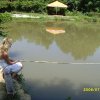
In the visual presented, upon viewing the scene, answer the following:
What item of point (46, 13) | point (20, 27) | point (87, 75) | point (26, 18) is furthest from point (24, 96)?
point (46, 13)

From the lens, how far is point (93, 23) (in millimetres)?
25984

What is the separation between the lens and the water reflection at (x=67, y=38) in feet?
47.4

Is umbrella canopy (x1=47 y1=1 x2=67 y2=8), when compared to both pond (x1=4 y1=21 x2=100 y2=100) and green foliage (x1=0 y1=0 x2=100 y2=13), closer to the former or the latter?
green foliage (x1=0 y1=0 x2=100 y2=13)

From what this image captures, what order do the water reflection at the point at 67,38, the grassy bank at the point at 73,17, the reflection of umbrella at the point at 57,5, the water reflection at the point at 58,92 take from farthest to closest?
the reflection of umbrella at the point at 57,5 < the grassy bank at the point at 73,17 < the water reflection at the point at 67,38 < the water reflection at the point at 58,92

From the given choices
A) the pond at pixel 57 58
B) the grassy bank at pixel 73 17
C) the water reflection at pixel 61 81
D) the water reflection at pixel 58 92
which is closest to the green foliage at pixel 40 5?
the grassy bank at pixel 73 17

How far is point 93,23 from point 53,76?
17197mm

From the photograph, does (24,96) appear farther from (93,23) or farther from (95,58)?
(93,23)

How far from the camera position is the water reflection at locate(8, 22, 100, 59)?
47.4 feet

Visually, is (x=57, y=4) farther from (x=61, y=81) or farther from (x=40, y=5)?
(x=61, y=81)

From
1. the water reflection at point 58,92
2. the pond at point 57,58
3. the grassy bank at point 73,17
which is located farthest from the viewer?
the grassy bank at point 73,17

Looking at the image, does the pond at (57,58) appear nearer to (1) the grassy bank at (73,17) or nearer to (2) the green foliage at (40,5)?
(1) the grassy bank at (73,17)

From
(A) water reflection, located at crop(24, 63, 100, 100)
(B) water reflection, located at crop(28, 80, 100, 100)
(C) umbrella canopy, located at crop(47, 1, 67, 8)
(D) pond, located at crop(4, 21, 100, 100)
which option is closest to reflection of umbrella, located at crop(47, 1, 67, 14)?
(C) umbrella canopy, located at crop(47, 1, 67, 8)

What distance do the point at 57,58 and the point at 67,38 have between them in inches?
221

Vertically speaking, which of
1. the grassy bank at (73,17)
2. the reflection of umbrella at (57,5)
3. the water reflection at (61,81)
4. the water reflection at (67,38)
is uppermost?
the water reflection at (61,81)
